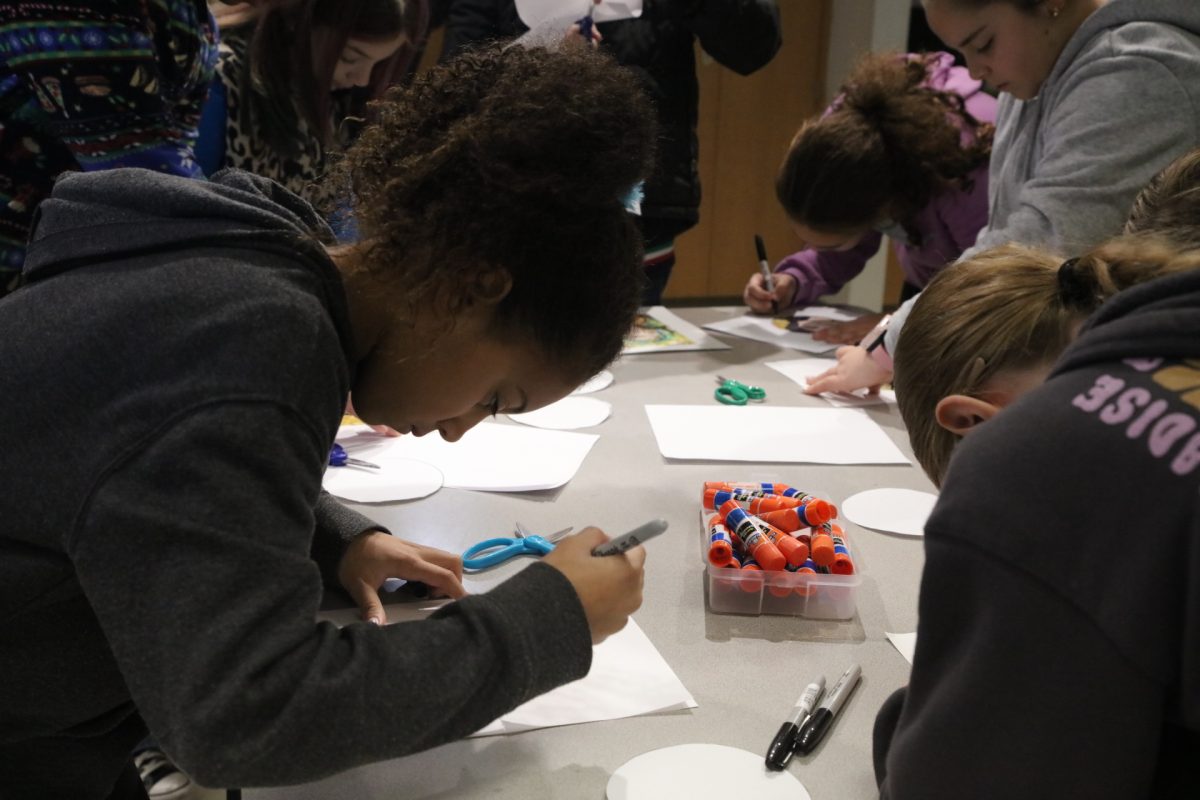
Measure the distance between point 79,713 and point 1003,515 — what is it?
1.95 ft

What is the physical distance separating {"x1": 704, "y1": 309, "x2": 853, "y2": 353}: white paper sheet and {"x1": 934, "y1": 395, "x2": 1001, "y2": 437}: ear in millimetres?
1103

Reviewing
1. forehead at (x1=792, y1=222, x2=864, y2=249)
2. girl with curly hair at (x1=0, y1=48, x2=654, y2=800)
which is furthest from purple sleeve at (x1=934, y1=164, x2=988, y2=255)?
girl with curly hair at (x1=0, y1=48, x2=654, y2=800)

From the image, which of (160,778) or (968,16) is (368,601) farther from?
(968,16)

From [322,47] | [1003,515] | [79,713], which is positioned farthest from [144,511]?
[322,47]

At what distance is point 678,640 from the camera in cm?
81

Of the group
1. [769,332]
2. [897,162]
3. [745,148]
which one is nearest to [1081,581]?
[897,162]

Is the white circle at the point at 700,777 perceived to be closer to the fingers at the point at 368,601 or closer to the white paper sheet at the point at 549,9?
the fingers at the point at 368,601

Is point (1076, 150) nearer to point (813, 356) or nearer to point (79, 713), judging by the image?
point (813, 356)

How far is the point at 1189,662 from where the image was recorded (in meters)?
0.43

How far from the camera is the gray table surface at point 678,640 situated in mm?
638

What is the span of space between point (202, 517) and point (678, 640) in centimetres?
43

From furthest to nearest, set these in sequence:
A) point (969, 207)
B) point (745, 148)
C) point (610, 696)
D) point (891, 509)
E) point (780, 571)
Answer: point (745, 148) → point (969, 207) → point (891, 509) → point (780, 571) → point (610, 696)

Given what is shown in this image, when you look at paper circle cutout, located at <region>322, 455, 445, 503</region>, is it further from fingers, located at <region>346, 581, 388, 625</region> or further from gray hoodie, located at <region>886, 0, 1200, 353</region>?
gray hoodie, located at <region>886, 0, 1200, 353</region>

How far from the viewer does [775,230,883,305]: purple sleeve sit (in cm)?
207
